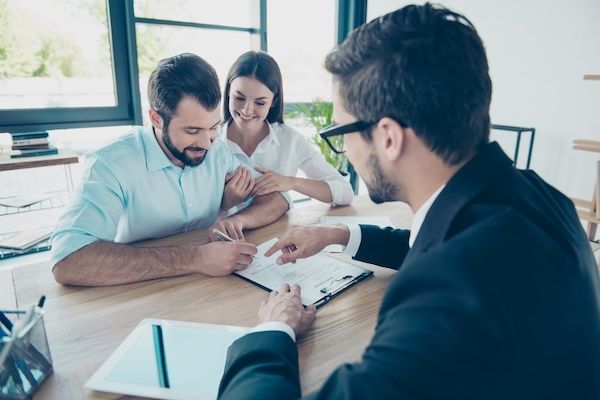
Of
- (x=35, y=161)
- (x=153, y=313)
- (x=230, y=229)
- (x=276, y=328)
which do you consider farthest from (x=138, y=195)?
(x=35, y=161)

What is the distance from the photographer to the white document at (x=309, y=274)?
1.03 meters

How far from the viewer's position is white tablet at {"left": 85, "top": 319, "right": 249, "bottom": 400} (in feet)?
2.32

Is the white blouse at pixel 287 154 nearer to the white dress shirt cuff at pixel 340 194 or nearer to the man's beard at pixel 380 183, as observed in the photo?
the white dress shirt cuff at pixel 340 194

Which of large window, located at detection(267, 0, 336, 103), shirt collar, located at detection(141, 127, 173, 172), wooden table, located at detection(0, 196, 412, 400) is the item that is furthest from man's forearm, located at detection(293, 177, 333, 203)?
large window, located at detection(267, 0, 336, 103)

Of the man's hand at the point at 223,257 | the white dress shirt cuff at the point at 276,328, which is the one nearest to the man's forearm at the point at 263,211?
the man's hand at the point at 223,257

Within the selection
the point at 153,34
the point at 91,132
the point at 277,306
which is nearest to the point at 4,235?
the point at 91,132

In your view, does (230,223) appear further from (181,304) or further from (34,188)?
(34,188)

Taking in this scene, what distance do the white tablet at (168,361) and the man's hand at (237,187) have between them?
2.71 feet

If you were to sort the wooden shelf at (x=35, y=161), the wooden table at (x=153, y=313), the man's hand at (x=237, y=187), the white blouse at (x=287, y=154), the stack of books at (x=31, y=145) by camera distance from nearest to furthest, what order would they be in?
the wooden table at (x=153, y=313)
the man's hand at (x=237, y=187)
the white blouse at (x=287, y=154)
the wooden shelf at (x=35, y=161)
the stack of books at (x=31, y=145)

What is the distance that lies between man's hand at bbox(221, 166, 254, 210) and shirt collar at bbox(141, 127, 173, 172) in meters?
0.28

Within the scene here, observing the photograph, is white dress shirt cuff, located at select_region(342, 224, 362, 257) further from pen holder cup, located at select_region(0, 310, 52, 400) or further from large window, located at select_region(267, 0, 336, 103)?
large window, located at select_region(267, 0, 336, 103)

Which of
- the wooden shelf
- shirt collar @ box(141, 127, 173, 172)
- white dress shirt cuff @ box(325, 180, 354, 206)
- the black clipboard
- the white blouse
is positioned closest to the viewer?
the black clipboard

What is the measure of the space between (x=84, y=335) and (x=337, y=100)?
69cm

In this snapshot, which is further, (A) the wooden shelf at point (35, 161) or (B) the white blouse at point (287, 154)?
(A) the wooden shelf at point (35, 161)
